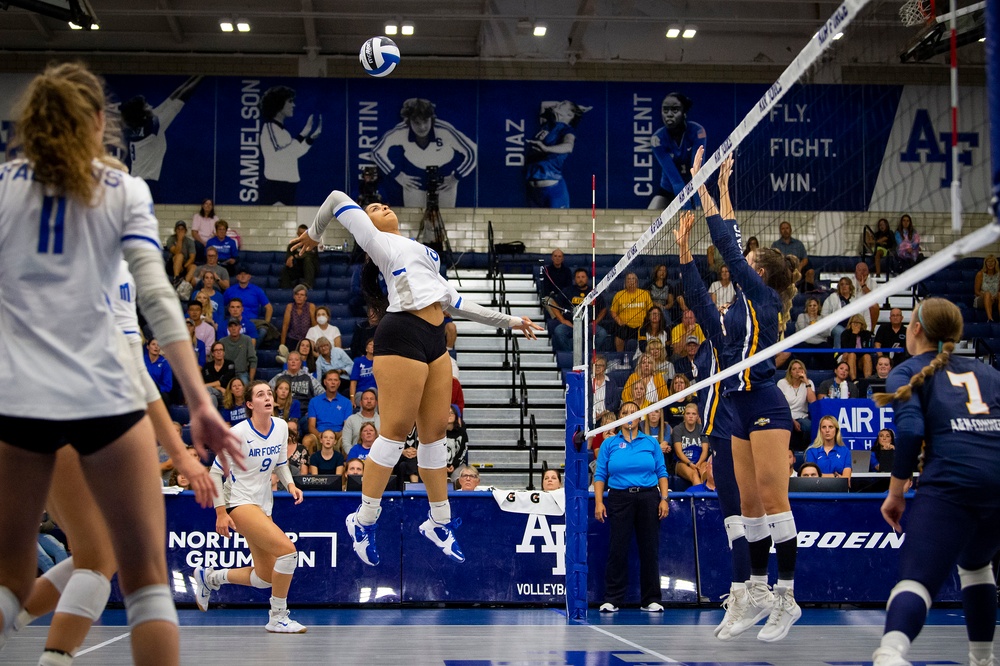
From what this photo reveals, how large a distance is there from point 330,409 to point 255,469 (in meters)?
4.27

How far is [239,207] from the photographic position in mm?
19359

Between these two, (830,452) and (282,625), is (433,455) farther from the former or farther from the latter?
(830,452)

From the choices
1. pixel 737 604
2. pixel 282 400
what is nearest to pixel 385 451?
pixel 737 604

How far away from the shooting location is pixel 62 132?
2.96 m

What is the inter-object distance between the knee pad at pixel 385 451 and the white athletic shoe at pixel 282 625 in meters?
2.47

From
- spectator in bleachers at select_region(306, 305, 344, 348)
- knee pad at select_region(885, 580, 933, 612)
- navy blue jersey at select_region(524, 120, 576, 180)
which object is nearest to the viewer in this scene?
knee pad at select_region(885, 580, 933, 612)

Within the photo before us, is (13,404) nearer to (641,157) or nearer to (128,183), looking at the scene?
(128,183)

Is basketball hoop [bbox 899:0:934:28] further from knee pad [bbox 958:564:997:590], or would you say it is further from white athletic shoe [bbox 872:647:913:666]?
white athletic shoe [bbox 872:647:913:666]

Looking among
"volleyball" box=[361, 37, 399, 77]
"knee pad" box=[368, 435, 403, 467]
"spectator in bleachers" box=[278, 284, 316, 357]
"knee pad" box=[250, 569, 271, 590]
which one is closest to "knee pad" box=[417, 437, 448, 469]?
"knee pad" box=[368, 435, 403, 467]

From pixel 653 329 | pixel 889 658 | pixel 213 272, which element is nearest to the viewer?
pixel 889 658

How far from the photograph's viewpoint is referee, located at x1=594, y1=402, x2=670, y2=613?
10.0 metres

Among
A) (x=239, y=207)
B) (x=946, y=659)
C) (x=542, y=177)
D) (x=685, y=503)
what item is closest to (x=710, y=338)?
(x=946, y=659)

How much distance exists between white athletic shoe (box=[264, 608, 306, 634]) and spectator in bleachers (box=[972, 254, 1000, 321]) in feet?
38.5

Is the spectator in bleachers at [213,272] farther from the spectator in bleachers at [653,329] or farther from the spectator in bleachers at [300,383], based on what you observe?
the spectator in bleachers at [653,329]
